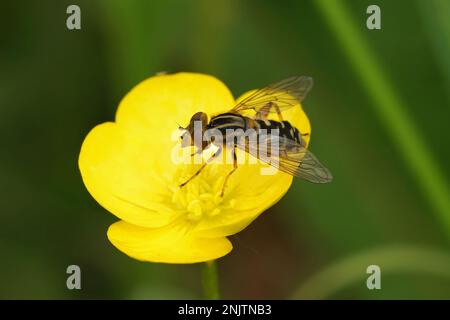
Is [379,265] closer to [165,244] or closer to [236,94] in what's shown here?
[165,244]

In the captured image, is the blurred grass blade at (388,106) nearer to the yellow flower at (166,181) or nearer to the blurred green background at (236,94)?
the yellow flower at (166,181)

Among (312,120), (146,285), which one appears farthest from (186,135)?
(312,120)

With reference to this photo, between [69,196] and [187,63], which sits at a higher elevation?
[187,63]

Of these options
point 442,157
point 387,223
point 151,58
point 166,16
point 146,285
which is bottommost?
point 146,285

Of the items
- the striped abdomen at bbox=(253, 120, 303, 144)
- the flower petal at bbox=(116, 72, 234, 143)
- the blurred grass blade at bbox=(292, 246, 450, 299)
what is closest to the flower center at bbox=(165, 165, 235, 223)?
the flower petal at bbox=(116, 72, 234, 143)

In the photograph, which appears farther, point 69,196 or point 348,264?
point 69,196

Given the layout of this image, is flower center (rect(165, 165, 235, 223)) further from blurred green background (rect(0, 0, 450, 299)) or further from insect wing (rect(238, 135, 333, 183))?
blurred green background (rect(0, 0, 450, 299))

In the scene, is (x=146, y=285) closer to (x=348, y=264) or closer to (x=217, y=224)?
(x=217, y=224)

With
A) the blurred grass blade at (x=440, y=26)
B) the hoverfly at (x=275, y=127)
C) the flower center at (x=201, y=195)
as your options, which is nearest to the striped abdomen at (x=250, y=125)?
the hoverfly at (x=275, y=127)
